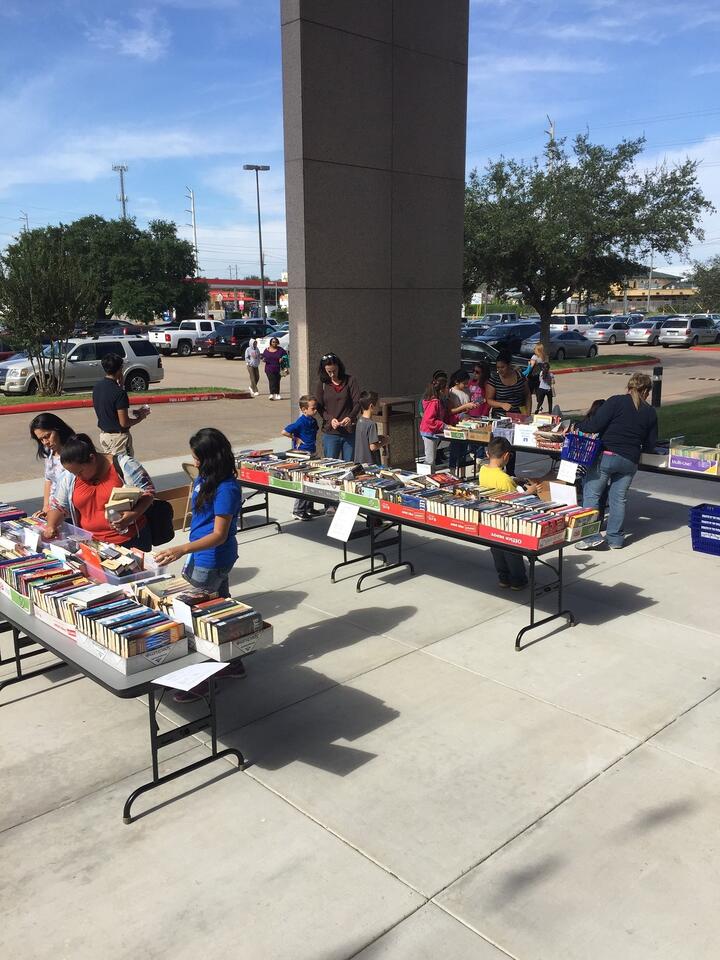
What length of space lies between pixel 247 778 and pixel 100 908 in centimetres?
114

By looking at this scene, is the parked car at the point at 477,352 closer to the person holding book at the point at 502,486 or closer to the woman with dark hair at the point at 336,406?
the woman with dark hair at the point at 336,406

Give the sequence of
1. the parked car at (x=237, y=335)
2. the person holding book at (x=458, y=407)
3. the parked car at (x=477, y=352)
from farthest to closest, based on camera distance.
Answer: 1. the parked car at (x=237, y=335)
2. the parked car at (x=477, y=352)
3. the person holding book at (x=458, y=407)

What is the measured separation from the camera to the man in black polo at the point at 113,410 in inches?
360

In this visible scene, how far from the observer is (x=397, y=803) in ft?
14.3

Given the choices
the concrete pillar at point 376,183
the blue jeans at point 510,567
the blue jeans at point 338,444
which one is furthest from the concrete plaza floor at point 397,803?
the concrete pillar at point 376,183

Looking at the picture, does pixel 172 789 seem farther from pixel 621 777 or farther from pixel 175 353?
pixel 175 353

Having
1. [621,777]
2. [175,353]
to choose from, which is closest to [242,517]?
[621,777]

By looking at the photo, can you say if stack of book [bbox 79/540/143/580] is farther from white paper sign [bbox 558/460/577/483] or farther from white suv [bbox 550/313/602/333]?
white suv [bbox 550/313/602/333]

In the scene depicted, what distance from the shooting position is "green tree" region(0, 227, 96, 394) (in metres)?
21.1

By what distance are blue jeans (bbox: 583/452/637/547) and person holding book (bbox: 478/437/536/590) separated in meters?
1.52

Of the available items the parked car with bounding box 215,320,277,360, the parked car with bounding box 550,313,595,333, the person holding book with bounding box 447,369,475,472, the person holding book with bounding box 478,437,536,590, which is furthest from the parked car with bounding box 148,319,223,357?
the person holding book with bounding box 478,437,536,590

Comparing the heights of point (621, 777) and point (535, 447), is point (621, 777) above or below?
below

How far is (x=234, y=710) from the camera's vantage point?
5406 millimetres

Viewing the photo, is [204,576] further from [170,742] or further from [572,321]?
[572,321]
